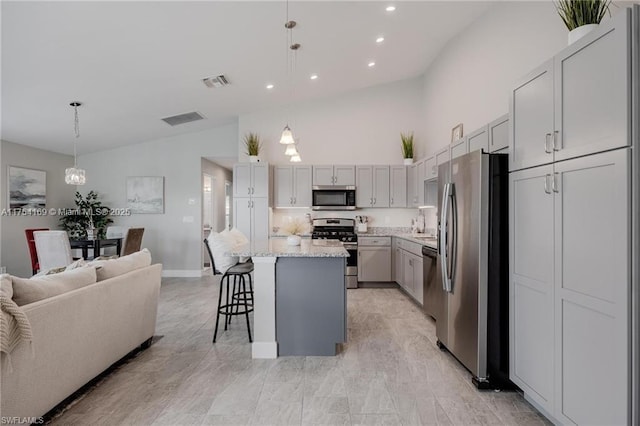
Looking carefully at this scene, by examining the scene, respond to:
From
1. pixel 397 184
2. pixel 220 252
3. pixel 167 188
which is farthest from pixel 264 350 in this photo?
pixel 167 188

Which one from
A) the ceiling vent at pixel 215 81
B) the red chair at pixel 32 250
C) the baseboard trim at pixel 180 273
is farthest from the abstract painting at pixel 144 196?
the ceiling vent at pixel 215 81

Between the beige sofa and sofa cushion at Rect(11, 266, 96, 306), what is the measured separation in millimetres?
51

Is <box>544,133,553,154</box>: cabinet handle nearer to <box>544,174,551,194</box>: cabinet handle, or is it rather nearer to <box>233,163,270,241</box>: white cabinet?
<box>544,174,551,194</box>: cabinet handle

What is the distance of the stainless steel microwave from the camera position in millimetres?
5754

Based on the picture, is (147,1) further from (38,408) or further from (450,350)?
(450,350)

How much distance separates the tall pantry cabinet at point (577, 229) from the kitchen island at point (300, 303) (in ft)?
4.59

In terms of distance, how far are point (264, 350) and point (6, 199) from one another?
16.8ft

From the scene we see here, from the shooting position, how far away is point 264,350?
112 inches

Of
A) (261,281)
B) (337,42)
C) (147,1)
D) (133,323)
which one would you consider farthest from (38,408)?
(337,42)

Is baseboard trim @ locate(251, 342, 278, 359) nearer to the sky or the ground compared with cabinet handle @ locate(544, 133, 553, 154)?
nearer to the ground

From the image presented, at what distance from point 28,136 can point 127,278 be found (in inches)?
164

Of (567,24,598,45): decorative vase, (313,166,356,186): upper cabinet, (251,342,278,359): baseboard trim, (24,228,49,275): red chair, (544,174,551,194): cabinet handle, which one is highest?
(567,24,598,45): decorative vase

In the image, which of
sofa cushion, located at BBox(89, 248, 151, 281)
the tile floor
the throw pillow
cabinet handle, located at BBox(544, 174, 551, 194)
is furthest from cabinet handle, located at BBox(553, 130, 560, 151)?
sofa cushion, located at BBox(89, 248, 151, 281)

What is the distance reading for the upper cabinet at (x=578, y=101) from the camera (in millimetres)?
1435
